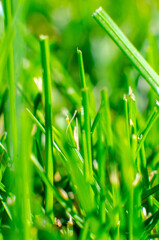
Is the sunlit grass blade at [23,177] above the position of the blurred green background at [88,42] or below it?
below

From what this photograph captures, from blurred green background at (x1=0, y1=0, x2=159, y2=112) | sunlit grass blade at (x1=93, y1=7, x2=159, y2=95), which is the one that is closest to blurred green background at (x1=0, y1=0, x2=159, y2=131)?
blurred green background at (x1=0, y1=0, x2=159, y2=112)

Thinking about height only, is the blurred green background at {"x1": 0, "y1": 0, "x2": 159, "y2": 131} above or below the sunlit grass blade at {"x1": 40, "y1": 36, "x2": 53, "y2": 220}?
above

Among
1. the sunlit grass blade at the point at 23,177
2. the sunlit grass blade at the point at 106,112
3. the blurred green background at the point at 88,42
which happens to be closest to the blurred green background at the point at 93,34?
the blurred green background at the point at 88,42

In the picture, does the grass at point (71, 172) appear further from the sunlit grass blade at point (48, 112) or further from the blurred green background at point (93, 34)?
the blurred green background at point (93, 34)

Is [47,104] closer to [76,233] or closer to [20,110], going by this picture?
[20,110]

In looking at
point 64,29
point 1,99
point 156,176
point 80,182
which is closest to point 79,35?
point 64,29

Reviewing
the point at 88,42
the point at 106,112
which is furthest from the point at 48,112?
the point at 88,42

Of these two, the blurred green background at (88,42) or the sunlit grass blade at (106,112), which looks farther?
the blurred green background at (88,42)

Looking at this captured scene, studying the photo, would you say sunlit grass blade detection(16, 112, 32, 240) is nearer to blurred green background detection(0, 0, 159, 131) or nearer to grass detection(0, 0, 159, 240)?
grass detection(0, 0, 159, 240)
